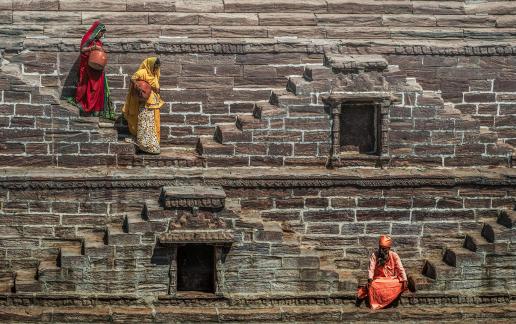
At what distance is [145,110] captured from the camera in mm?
38500

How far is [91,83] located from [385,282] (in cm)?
719

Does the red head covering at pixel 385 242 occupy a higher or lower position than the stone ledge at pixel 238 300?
higher

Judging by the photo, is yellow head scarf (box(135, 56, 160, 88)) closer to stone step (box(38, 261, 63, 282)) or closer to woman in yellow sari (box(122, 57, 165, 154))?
woman in yellow sari (box(122, 57, 165, 154))

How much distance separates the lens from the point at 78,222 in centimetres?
3784

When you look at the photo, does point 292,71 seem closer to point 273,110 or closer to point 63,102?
point 273,110

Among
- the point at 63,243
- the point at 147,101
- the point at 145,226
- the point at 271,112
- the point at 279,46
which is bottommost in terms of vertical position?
the point at 63,243

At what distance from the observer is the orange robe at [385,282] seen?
122 feet

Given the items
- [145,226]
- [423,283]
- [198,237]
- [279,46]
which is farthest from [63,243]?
[423,283]

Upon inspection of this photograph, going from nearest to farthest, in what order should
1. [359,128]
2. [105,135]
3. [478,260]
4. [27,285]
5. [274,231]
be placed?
[27,285]
[274,231]
[478,260]
[105,135]
[359,128]

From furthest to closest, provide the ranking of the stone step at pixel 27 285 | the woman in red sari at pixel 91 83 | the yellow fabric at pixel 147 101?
the woman in red sari at pixel 91 83 < the yellow fabric at pixel 147 101 < the stone step at pixel 27 285

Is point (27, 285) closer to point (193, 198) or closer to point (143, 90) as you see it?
point (193, 198)

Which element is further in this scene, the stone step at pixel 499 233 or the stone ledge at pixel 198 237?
the stone step at pixel 499 233

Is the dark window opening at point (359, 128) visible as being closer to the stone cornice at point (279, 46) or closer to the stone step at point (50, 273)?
the stone cornice at point (279, 46)

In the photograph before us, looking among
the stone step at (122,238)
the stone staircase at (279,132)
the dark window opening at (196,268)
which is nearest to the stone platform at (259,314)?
the dark window opening at (196,268)
